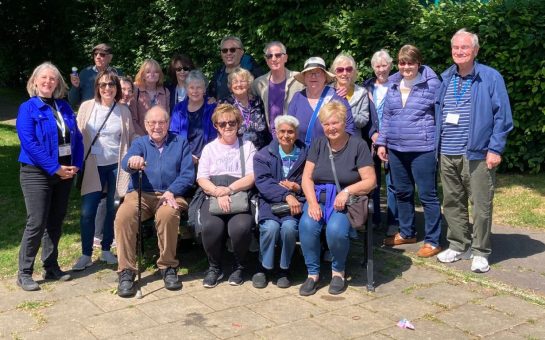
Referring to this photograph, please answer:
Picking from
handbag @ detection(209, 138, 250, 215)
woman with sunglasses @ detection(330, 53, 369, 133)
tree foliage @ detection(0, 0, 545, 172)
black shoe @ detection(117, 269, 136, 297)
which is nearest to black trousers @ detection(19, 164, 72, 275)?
black shoe @ detection(117, 269, 136, 297)

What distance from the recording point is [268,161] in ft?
18.1

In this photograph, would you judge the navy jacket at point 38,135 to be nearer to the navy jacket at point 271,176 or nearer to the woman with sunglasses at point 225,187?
the woman with sunglasses at point 225,187

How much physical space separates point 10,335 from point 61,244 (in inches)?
87.9

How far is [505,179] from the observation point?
8984 millimetres

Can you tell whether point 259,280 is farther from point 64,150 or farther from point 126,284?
point 64,150

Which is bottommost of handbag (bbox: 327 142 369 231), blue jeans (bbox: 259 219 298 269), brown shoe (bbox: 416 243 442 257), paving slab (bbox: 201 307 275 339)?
paving slab (bbox: 201 307 275 339)

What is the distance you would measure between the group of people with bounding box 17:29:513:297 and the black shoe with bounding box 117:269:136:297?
0.5 inches

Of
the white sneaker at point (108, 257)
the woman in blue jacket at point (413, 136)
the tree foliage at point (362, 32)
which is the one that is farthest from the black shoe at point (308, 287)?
the tree foliage at point (362, 32)

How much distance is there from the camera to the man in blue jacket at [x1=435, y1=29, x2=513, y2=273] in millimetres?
5379

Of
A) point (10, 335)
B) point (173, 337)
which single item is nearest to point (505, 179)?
point (173, 337)

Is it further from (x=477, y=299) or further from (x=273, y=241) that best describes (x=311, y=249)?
(x=477, y=299)

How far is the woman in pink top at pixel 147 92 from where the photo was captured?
6.71m

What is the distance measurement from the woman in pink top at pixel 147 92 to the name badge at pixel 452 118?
2942mm

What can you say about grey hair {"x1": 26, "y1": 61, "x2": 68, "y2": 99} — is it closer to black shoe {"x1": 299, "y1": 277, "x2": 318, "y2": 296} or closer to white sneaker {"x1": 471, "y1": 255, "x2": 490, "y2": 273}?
black shoe {"x1": 299, "y1": 277, "x2": 318, "y2": 296}
